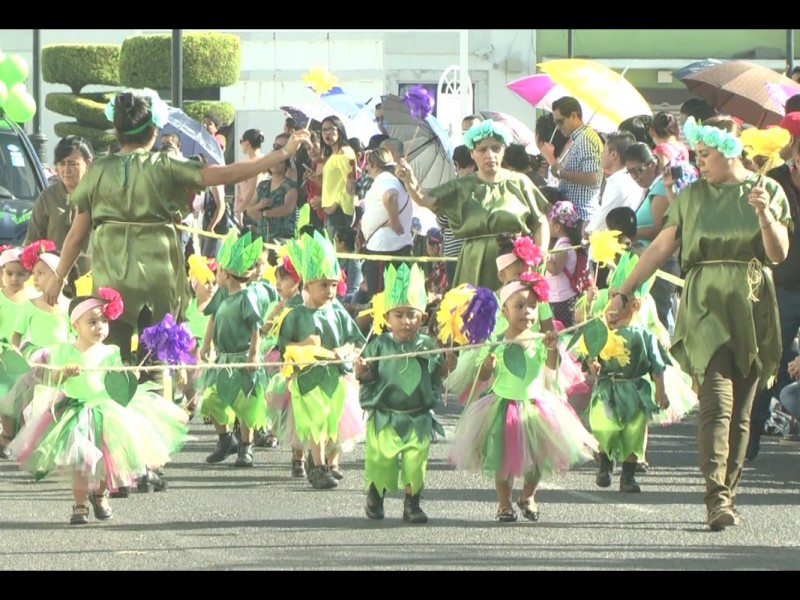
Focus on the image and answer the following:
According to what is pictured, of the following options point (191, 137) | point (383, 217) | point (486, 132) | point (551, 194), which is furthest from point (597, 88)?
point (191, 137)

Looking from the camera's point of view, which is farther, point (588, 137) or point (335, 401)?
point (588, 137)

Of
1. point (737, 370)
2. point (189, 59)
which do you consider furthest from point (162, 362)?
point (189, 59)

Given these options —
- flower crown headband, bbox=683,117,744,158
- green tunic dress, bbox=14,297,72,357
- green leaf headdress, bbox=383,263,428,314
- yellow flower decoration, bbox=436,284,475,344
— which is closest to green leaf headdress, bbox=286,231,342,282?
green leaf headdress, bbox=383,263,428,314

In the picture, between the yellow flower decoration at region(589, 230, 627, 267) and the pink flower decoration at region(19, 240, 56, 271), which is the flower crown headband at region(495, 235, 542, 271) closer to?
the yellow flower decoration at region(589, 230, 627, 267)

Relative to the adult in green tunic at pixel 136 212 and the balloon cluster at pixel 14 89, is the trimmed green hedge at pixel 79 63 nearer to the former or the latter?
the balloon cluster at pixel 14 89

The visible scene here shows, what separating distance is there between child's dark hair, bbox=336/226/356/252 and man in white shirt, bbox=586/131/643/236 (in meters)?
4.22

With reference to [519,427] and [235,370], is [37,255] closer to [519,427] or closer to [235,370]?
[235,370]

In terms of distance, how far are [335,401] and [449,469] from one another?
112cm

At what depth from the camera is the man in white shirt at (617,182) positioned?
44.7 ft

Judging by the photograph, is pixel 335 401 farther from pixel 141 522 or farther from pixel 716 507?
pixel 716 507

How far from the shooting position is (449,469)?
39.2 feet

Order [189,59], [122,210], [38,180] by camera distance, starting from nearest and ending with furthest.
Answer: [122,210] < [38,180] < [189,59]

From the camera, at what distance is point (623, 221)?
12531mm

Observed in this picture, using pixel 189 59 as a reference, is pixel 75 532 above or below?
below
